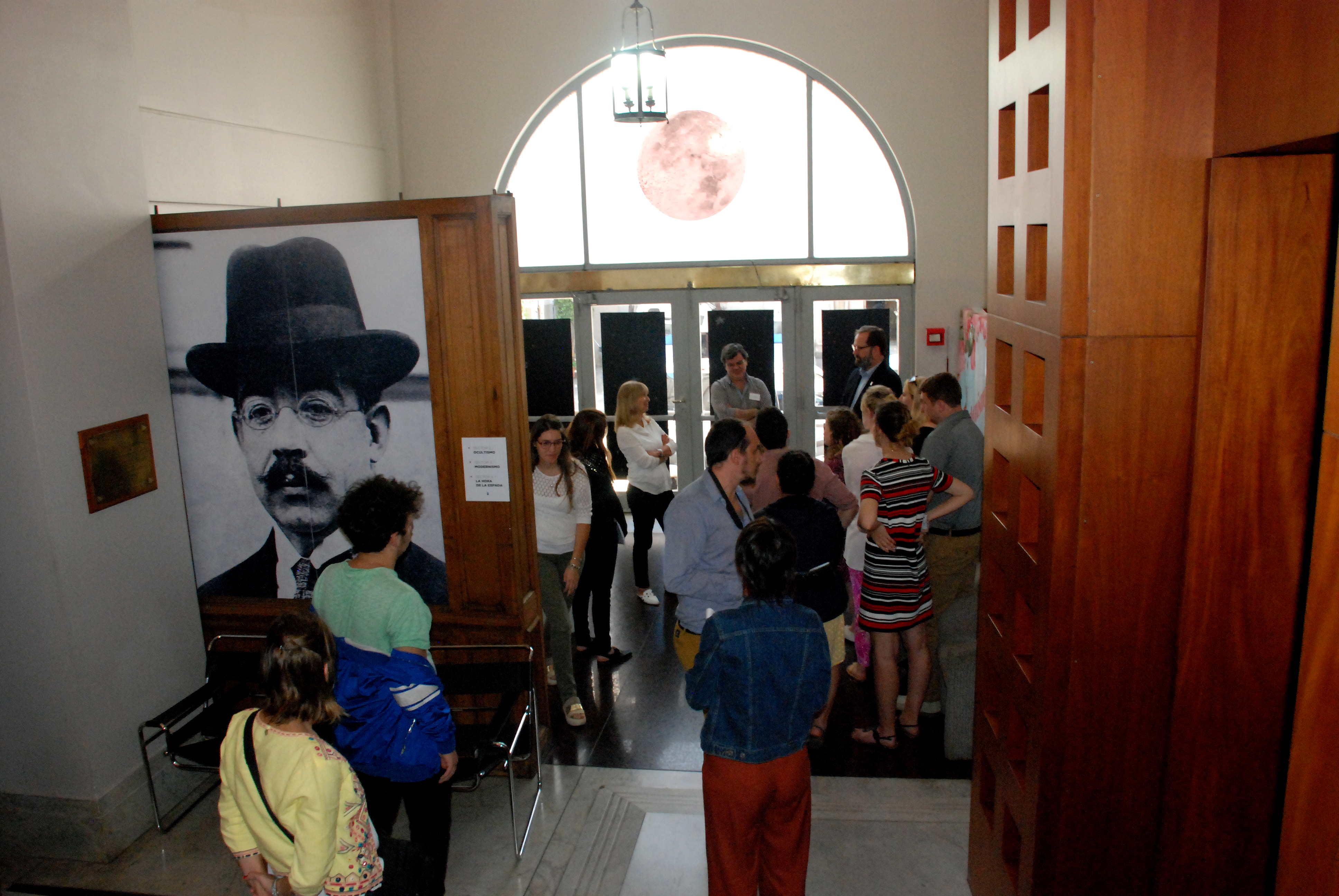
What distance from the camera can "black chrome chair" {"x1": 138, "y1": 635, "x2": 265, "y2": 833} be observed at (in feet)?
13.3

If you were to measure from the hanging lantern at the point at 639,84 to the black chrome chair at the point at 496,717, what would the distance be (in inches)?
166

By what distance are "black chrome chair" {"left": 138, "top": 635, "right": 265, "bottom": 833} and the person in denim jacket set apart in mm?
2171

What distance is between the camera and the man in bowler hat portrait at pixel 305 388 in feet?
14.1

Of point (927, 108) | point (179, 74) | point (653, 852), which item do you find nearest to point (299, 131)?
point (179, 74)

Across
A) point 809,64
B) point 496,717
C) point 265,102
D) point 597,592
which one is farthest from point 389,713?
point 809,64

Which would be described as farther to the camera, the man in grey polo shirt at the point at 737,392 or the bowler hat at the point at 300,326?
the man in grey polo shirt at the point at 737,392

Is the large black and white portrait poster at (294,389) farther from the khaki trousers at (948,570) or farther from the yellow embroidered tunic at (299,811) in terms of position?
the khaki trousers at (948,570)

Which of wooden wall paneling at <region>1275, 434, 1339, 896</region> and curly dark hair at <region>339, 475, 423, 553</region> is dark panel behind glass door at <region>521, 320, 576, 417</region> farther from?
wooden wall paneling at <region>1275, 434, 1339, 896</region>

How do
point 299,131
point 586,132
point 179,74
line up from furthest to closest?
point 586,132, point 299,131, point 179,74

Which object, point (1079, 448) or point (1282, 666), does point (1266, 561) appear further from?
point (1079, 448)

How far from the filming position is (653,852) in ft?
13.3

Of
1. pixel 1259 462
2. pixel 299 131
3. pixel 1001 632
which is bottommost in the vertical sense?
pixel 1001 632

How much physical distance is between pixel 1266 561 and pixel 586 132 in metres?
7.94

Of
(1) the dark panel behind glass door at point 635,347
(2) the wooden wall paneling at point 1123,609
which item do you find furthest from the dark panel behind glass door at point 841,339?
(2) the wooden wall paneling at point 1123,609
